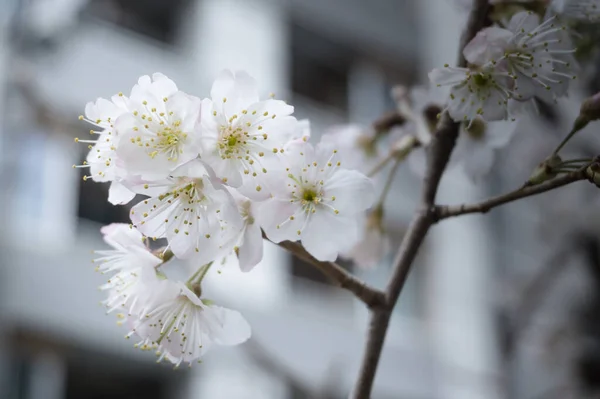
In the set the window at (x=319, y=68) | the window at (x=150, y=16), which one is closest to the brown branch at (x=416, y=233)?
the window at (x=150, y=16)

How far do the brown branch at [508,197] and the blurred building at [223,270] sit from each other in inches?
87.6

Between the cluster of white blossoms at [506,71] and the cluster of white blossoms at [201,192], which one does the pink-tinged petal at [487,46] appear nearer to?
the cluster of white blossoms at [506,71]

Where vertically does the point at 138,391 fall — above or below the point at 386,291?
below

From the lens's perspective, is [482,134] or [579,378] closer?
[482,134]

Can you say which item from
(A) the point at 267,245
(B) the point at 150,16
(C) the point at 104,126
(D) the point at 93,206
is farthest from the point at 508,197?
(B) the point at 150,16

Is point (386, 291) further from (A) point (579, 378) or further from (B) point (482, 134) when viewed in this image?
(A) point (579, 378)

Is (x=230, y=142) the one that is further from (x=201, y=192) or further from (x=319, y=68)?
(x=319, y=68)

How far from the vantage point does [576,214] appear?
1905mm

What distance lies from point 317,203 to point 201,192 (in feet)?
0.26

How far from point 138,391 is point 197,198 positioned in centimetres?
356

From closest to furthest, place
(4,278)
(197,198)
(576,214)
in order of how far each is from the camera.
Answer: (197,198), (576,214), (4,278)

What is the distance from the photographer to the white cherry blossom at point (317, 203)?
45 centimetres

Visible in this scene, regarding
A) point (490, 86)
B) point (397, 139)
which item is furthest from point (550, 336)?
point (490, 86)

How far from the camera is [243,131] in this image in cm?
46
